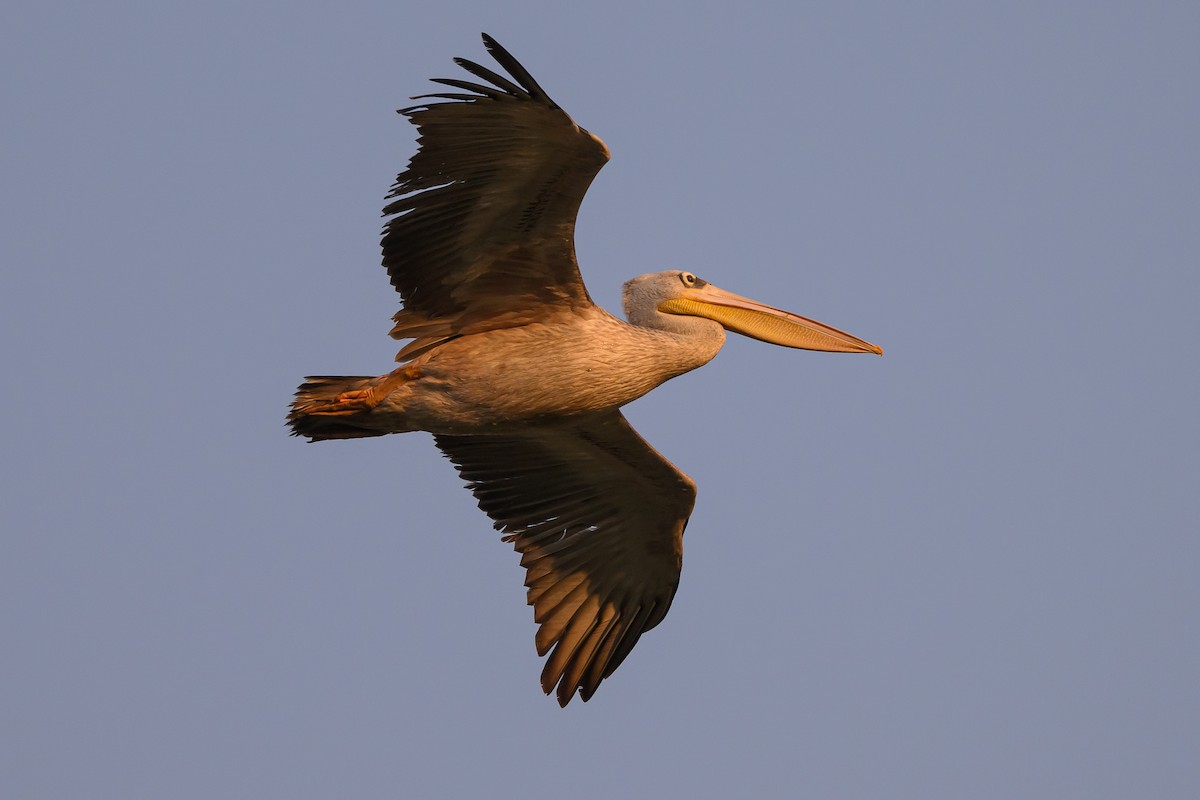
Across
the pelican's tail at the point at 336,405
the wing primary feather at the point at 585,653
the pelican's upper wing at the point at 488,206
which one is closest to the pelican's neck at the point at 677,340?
the pelican's upper wing at the point at 488,206

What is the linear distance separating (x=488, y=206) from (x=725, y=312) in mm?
1868

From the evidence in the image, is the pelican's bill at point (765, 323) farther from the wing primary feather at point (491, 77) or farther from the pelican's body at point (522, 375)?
the wing primary feather at point (491, 77)

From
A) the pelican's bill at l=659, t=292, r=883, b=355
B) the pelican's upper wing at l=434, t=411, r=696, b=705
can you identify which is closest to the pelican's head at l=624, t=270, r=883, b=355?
the pelican's bill at l=659, t=292, r=883, b=355

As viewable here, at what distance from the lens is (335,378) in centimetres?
969

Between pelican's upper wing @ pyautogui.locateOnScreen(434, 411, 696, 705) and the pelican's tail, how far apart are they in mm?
1181

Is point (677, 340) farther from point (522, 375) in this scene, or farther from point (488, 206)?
point (488, 206)

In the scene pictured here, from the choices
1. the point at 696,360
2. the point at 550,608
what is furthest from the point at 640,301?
the point at 550,608

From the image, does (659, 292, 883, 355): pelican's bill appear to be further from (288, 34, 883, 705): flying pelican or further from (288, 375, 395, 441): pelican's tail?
(288, 375, 395, 441): pelican's tail

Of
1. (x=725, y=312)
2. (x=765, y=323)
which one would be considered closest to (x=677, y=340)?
(x=725, y=312)

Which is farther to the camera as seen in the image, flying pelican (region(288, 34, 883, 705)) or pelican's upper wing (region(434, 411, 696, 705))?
pelican's upper wing (region(434, 411, 696, 705))

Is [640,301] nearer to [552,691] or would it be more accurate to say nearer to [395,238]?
[395,238]

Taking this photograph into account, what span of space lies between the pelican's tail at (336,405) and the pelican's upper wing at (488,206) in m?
0.40

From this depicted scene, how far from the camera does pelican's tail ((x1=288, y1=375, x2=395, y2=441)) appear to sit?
Answer: 31.2 feet

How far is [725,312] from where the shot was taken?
1041 centimetres
